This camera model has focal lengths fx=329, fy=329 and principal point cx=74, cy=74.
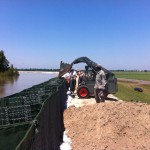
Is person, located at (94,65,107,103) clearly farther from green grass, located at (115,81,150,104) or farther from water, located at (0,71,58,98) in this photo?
water, located at (0,71,58,98)

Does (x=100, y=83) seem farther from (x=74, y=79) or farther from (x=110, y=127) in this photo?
(x=74, y=79)

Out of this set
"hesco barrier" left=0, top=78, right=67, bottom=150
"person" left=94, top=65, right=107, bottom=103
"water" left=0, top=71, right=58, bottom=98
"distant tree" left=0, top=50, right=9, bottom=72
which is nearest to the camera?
"hesco barrier" left=0, top=78, right=67, bottom=150

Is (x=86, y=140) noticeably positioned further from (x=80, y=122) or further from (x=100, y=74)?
(x=100, y=74)

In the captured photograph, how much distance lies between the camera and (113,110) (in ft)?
41.4

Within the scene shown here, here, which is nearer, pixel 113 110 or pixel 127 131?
pixel 127 131

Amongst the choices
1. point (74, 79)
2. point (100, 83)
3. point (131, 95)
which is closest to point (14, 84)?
point (131, 95)

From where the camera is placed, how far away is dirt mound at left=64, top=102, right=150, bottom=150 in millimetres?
10711

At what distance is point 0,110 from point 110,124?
4297mm

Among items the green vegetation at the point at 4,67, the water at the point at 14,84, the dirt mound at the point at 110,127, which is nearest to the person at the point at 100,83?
the dirt mound at the point at 110,127

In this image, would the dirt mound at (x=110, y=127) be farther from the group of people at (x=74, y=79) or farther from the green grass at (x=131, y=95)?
the green grass at (x=131, y=95)

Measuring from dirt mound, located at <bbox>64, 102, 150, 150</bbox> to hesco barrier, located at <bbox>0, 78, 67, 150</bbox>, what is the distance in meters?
1.03

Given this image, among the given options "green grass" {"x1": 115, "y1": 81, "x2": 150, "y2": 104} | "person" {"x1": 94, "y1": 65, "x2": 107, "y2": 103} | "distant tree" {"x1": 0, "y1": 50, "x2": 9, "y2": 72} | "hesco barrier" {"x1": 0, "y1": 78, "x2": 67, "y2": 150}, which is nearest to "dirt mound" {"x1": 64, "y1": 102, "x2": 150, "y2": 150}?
"hesco barrier" {"x1": 0, "y1": 78, "x2": 67, "y2": 150}

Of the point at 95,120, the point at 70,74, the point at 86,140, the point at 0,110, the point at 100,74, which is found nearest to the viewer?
the point at 0,110

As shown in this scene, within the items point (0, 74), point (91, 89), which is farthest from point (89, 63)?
point (0, 74)
